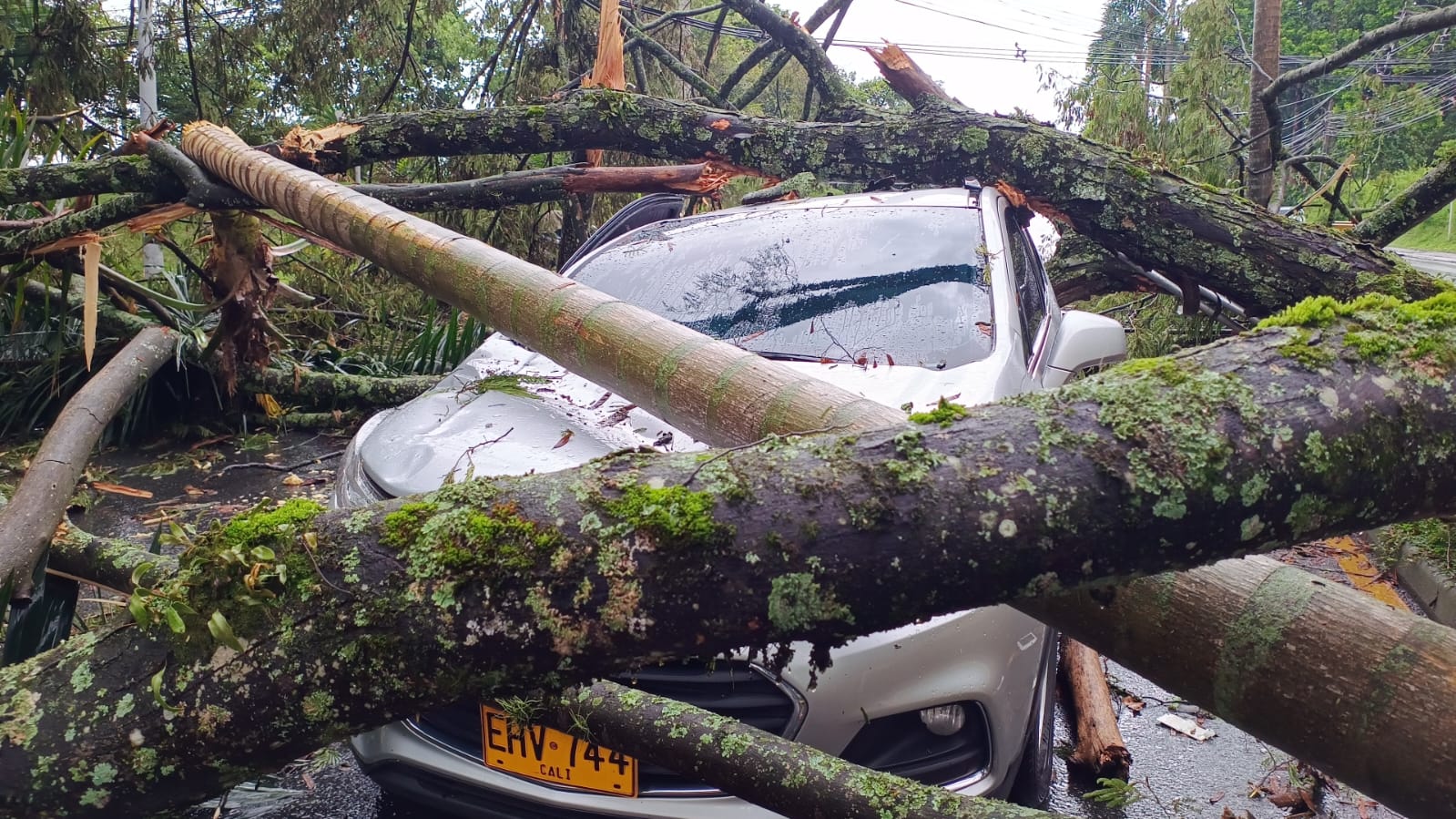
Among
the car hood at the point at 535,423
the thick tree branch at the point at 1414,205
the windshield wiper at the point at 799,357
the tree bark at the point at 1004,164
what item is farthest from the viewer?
the thick tree branch at the point at 1414,205

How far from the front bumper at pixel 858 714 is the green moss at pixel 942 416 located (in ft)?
2.63

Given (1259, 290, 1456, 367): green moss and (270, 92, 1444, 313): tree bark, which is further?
(270, 92, 1444, 313): tree bark

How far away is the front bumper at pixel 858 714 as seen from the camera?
79.3 inches

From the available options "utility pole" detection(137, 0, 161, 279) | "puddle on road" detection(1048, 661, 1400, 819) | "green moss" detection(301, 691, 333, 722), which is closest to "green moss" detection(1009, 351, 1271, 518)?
"green moss" detection(301, 691, 333, 722)

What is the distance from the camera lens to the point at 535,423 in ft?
9.10

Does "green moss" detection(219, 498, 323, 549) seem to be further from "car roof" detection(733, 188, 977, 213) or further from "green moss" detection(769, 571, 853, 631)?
"car roof" detection(733, 188, 977, 213)

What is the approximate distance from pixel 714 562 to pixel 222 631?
0.61 m

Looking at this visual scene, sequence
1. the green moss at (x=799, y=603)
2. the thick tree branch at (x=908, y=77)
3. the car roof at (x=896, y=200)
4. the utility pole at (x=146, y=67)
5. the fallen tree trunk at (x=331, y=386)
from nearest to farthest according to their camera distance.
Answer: the green moss at (x=799, y=603) → the car roof at (x=896, y=200) → the thick tree branch at (x=908, y=77) → the fallen tree trunk at (x=331, y=386) → the utility pole at (x=146, y=67)

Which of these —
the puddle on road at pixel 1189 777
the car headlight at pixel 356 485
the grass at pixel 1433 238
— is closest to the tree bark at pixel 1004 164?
the puddle on road at pixel 1189 777

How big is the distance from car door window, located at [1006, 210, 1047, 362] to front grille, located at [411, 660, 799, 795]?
1.59 metres

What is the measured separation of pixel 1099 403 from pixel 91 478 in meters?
6.04

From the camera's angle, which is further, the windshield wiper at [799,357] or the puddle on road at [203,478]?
the puddle on road at [203,478]

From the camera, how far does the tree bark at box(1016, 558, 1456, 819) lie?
1152mm

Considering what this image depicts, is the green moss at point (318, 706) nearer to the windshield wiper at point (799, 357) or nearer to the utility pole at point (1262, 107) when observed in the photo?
the windshield wiper at point (799, 357)
